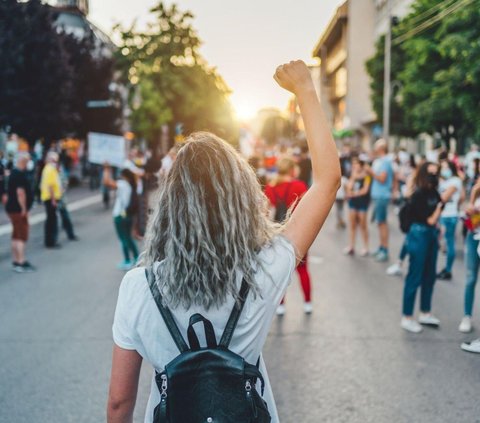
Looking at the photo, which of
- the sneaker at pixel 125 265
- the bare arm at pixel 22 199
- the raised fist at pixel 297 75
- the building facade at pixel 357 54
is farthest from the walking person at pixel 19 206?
the building facade at pixel 357 54

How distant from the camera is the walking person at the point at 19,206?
970cm

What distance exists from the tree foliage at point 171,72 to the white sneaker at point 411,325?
1056 inches

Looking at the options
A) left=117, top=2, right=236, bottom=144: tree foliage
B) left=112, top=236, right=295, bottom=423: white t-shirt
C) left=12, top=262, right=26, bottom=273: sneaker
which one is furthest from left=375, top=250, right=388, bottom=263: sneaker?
left=117, top=2, right=236, bottom=144: tree foliage

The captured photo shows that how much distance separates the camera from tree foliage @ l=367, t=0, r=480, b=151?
15391 mm

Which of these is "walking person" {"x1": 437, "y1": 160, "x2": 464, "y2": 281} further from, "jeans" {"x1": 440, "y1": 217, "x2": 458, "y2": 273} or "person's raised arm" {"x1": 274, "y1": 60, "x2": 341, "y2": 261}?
"person's raised arm" {"x1": 274, "y1": 60, "x2": 341, "y2": 261}

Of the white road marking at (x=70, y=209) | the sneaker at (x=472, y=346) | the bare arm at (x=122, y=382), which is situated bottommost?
the white road marking at (x=70, y=209)

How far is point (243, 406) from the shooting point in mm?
1583

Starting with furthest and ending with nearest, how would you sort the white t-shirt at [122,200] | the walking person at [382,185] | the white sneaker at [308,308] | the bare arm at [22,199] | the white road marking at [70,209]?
the white road marking at [70,209], the walking person at [382,185], the bare arm at [22,199], the white t-shirt at [122,200], the white sneaker at [308,308]

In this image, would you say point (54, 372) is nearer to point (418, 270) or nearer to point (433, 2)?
point (418, 270)

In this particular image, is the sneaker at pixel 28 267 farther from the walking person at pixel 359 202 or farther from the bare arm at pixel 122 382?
the bare arm at pixel 122 382

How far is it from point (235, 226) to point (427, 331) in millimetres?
4885

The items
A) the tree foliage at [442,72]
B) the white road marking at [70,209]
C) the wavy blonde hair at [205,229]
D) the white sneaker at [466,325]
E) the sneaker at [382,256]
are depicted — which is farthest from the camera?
the white road marking at [70,209]

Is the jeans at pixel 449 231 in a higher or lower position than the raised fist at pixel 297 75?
lower

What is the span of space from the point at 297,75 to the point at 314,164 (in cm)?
27
